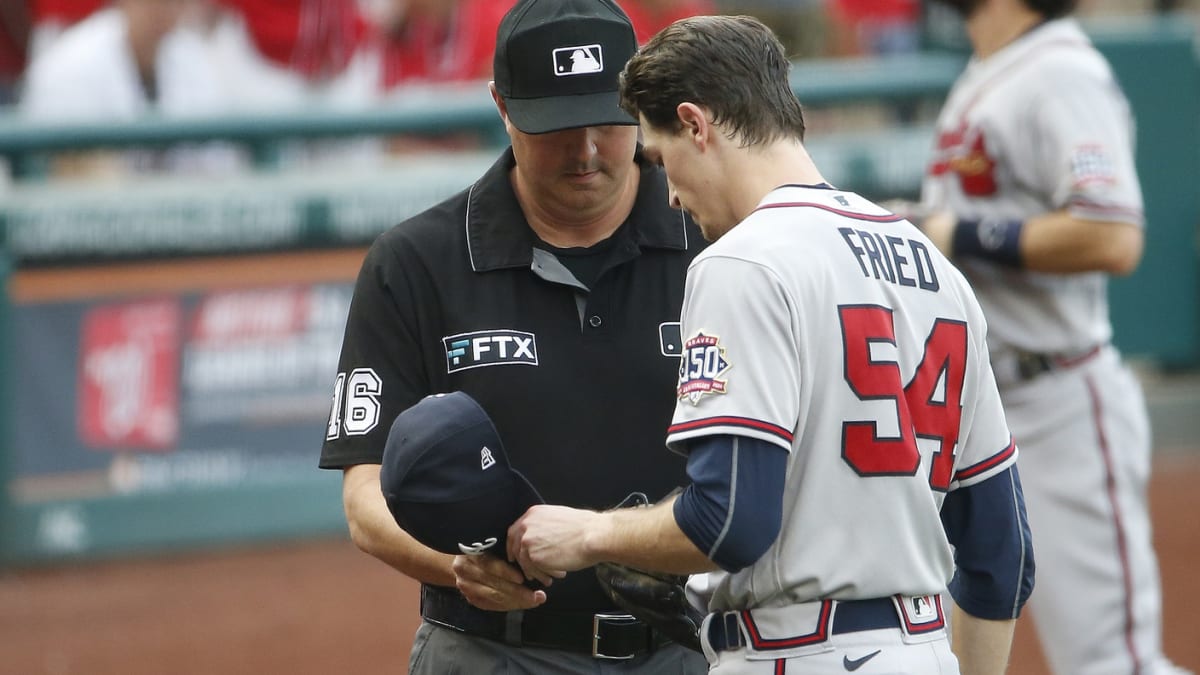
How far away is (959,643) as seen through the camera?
9.79 feet

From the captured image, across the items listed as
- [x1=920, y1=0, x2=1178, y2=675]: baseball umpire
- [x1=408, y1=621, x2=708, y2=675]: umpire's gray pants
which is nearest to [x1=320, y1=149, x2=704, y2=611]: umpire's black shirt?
[x1=408, y1=621, x2=708, y2=675]: umpire's gray pants

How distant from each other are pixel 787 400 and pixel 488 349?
0.77m

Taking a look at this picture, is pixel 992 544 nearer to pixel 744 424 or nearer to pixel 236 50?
pixel 744 424

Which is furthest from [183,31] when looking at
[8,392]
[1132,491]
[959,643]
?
[959,643]

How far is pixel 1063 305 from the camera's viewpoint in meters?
4.58

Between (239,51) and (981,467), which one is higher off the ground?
(239,51)

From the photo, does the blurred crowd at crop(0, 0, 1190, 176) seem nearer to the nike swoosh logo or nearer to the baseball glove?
the baseball glove

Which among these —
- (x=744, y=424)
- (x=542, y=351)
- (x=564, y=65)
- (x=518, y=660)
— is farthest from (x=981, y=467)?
(x=564, y=65)

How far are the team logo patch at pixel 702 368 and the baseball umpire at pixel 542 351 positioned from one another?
57 cm

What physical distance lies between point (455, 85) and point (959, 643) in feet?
20.4

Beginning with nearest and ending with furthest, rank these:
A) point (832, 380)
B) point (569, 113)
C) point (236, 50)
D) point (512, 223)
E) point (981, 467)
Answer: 1. point (832, 380)
2. point (981, 467)
3. point (569, 113)
4. point (512, 223)
5. point (236, 50)

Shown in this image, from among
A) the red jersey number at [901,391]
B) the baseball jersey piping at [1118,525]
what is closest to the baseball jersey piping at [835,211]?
the red jersey number at [901,391]

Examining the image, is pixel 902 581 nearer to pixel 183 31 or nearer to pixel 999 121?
pixel 999 121

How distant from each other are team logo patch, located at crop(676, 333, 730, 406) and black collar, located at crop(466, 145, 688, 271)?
0.67 metres
